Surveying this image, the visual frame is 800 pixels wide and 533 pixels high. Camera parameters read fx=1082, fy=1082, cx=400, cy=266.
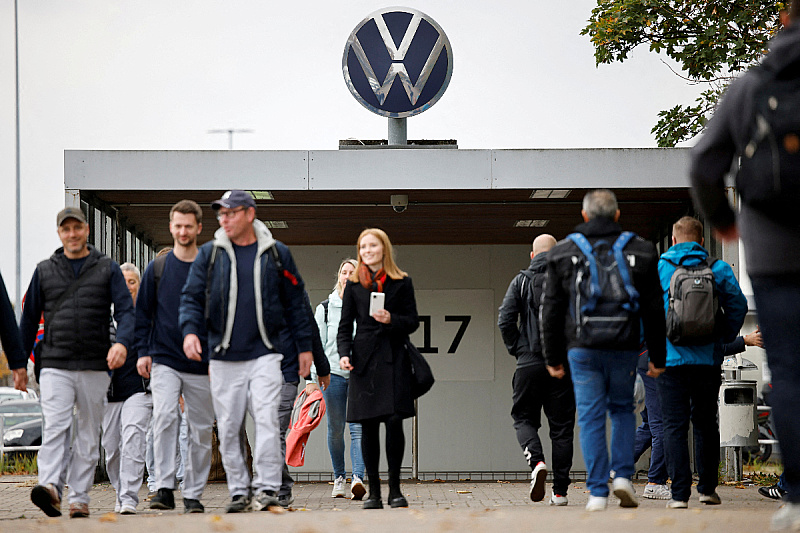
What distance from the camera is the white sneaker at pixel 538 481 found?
26.8ft

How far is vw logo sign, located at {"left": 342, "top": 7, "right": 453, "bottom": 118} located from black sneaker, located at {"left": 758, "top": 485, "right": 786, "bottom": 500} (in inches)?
229

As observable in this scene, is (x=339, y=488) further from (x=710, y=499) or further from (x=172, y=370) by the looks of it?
(x=710, y=499)

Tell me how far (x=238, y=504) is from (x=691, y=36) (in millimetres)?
12413

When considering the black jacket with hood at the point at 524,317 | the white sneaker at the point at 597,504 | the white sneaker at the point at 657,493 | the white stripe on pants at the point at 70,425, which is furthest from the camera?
the white sneaker at the point at 657,493

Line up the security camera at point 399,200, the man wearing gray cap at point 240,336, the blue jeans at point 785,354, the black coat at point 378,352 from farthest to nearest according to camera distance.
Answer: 1. the security camera at point 399,200
2. the black coat at point 378,352
3. the man wearing gray cap at point 240,336
4. the blue jeans at point 785,354

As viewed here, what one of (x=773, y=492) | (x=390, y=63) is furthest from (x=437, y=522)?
(x=390, y=63)

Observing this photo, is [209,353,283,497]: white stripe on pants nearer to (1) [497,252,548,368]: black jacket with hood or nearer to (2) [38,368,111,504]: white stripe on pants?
(2) [38,368,111,504]: white stripe on pants

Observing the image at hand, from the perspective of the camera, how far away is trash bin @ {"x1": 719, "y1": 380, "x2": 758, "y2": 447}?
11.0 metres

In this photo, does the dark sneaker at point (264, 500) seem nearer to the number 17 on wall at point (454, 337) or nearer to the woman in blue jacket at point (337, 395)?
the woman in blue jacket at point (337, 395)

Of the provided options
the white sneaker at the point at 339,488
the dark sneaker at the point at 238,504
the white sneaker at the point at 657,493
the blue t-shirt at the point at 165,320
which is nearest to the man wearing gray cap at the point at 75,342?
the blue t-shirt at the point at 165,320

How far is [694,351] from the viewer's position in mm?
7480

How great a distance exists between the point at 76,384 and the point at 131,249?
6.33 metres

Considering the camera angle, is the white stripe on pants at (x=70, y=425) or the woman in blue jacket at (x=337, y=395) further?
the woman in blue jacket at (x=337, y=395)

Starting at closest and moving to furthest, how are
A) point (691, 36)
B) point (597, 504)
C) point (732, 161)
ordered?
point (732, 161) → point (597, 504) → point (691, 36)
